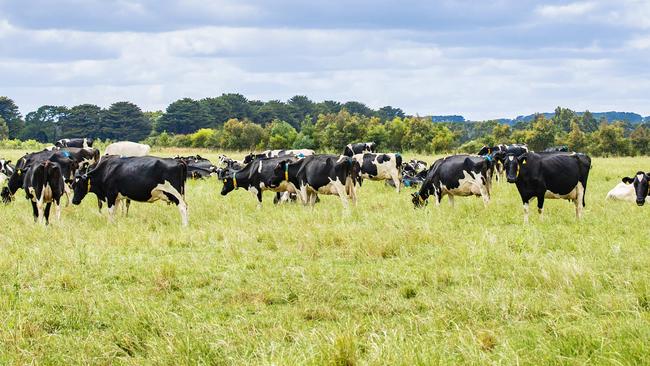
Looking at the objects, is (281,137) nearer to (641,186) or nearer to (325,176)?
(325,176)

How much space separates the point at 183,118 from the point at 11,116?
1271 inches

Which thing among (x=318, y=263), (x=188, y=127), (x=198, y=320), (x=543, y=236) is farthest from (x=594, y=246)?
(x=188, y=127)

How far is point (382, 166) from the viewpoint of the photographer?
2361 centimetres

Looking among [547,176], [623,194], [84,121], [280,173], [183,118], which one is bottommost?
[623,194]

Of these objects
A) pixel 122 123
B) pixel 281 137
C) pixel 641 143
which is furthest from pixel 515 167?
pixel 122 123

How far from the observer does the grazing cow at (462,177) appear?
53.3 ft

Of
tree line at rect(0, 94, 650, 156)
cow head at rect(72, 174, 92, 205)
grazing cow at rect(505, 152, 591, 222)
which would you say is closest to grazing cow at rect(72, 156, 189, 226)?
cow head at rect(72, 174, 92, 205)


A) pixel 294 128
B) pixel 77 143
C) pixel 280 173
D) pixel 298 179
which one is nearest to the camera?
pixel 298 179

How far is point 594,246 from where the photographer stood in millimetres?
10242

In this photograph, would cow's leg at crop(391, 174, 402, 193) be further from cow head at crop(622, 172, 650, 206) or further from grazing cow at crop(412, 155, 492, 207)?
cow head at crop(622, 172, 650, 206)

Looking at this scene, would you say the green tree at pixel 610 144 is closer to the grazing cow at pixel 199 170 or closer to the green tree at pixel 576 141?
the green tree at pixel 576 141

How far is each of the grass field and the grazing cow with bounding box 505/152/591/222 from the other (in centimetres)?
63

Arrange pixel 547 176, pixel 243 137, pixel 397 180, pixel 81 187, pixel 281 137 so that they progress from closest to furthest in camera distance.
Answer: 1. pixel 547 176
2. pixel 81 187
3. pixel 397 180
4. pixel 281 137
5. pixel 243 137

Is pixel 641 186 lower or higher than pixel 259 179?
higher
